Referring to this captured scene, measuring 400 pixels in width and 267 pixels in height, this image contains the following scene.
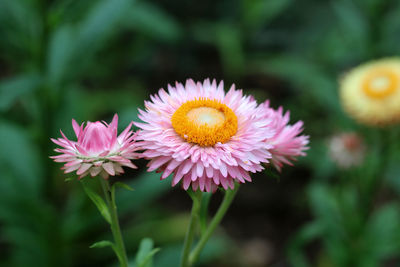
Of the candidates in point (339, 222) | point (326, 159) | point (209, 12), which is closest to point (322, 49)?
point (209, 12)

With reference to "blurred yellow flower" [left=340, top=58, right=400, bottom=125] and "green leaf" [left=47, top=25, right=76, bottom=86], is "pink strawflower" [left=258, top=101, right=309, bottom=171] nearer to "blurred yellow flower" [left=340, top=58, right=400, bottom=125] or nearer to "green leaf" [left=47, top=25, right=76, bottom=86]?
"blurred yellow flower" [left=340, top=58, right=400, bottom=125]

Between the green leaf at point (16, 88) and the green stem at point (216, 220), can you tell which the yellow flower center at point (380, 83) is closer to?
the green stem at point (216, 220)

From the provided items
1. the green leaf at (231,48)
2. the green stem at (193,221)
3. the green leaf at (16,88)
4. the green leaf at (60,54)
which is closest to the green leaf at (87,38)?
the green leaf at (60,54)

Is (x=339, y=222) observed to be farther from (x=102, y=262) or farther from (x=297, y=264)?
(x=102, y=262)

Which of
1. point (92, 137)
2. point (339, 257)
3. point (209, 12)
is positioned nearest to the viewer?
point (92, 137)

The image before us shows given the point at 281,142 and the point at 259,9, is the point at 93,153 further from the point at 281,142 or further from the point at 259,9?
the point at 259,9

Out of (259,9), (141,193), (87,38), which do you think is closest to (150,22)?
(259,9)
